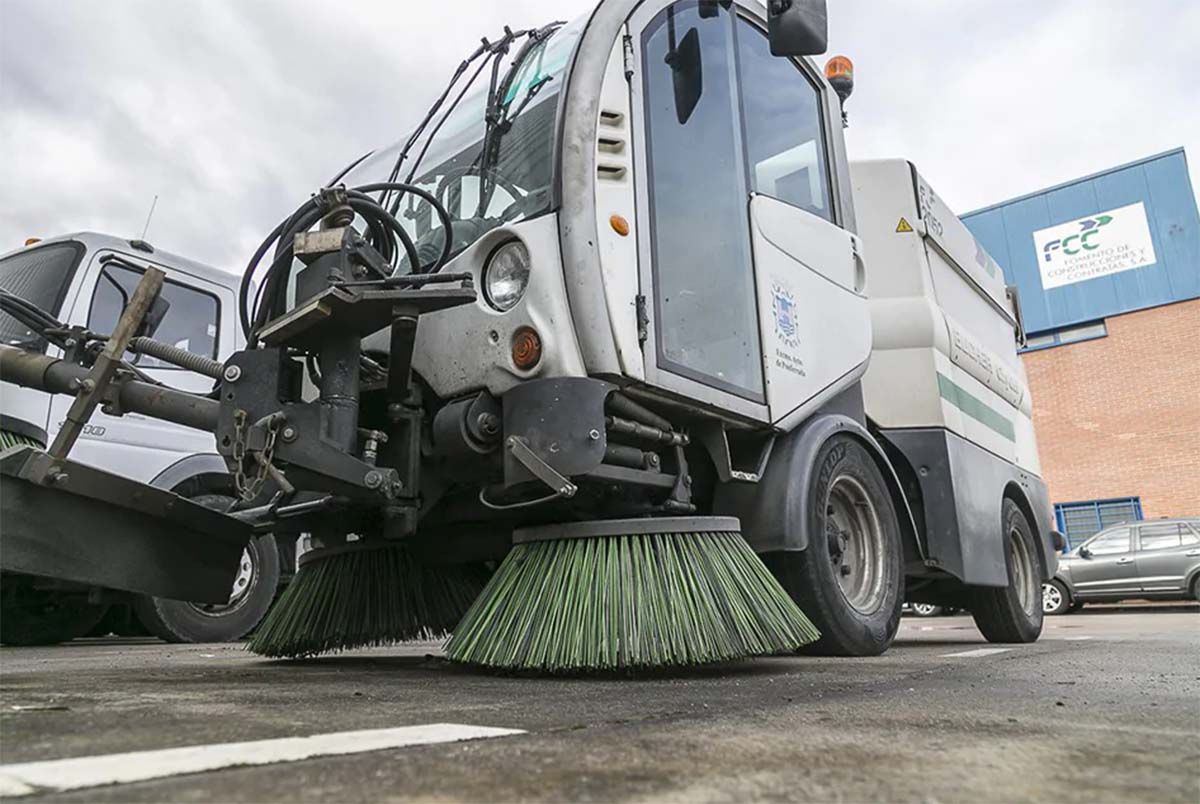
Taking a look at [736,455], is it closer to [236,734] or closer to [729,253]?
[729,253]

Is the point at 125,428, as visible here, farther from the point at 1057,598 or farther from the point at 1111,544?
the point at 1111,544

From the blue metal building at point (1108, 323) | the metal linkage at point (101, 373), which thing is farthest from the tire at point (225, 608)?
the blue metal building at point (1108, 323)

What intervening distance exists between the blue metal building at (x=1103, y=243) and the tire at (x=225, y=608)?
755 inches

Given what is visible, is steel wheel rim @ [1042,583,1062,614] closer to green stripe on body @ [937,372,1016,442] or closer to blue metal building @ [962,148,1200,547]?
blue metal building @ [962,148,1200,547]

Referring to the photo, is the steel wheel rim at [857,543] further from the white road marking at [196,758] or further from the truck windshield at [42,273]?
the truck windshield at [42,273]

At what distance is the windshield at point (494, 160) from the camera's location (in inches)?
110

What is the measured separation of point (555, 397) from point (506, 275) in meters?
0.43

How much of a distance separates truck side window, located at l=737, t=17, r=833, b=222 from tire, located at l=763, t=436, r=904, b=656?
42.3 inches

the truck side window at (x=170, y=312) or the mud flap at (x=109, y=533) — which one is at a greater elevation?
the truck side window at (x=170, y=312)

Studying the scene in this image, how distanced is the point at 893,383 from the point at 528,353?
2602 mm

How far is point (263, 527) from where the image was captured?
3.01m

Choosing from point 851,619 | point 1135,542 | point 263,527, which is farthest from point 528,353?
point 1135,542

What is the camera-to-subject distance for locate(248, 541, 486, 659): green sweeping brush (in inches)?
123

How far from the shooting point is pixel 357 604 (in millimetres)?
3141
